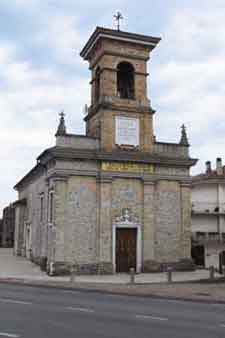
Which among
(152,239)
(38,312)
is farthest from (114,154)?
(38,312)

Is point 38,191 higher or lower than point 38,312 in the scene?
higher

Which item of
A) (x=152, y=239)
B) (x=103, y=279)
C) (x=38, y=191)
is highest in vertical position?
(x=38, y=191)

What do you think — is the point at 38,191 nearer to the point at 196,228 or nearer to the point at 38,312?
the point at 196,228

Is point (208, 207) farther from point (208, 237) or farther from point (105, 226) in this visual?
point (105, 226)

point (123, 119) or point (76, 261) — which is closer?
point (76, 261)

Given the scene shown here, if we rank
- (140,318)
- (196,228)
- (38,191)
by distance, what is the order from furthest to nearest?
(196,228)
(38,191)
(140,318)

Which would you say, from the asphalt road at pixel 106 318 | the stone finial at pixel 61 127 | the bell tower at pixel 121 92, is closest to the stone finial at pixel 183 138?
the bell tower at pixel 121 92

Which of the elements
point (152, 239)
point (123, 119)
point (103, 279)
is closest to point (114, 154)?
point (123, 119)

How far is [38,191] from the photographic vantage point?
3105cm

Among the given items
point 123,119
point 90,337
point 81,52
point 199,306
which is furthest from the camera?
point 81,52

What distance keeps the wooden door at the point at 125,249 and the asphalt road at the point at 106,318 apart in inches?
407

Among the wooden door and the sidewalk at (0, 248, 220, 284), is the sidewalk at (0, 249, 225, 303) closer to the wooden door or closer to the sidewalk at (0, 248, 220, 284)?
the sidewalk at (0, 248, 220, 284)

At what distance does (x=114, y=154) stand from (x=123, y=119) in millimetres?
2334

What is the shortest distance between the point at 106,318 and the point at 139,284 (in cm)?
984
